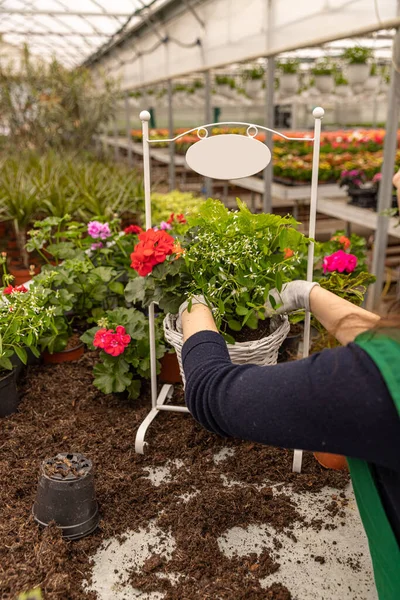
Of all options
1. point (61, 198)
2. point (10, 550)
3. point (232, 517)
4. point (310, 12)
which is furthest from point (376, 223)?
point (10, 550)

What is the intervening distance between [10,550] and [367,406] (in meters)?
0.97

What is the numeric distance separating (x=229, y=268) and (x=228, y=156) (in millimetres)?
334

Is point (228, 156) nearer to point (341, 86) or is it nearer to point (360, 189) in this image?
point (360, 189)

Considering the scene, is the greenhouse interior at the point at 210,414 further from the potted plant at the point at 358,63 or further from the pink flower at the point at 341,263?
the potted plant at the point at 358,63

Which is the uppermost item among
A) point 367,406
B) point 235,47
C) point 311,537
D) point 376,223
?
point 235,47

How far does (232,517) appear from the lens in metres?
1.41

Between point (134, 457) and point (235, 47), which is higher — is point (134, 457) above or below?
below

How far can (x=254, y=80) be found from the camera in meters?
5.56

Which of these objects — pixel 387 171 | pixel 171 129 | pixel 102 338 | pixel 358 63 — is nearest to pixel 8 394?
pixel 102 338

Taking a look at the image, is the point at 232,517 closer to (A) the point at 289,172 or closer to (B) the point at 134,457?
(B) the point at 134,457

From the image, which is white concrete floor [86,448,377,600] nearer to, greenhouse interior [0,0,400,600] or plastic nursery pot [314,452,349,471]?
greenhouse interior [0,0,400,600]

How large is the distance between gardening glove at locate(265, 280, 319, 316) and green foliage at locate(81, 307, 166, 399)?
0.70m

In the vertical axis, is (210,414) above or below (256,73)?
below

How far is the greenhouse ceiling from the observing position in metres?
8.51
